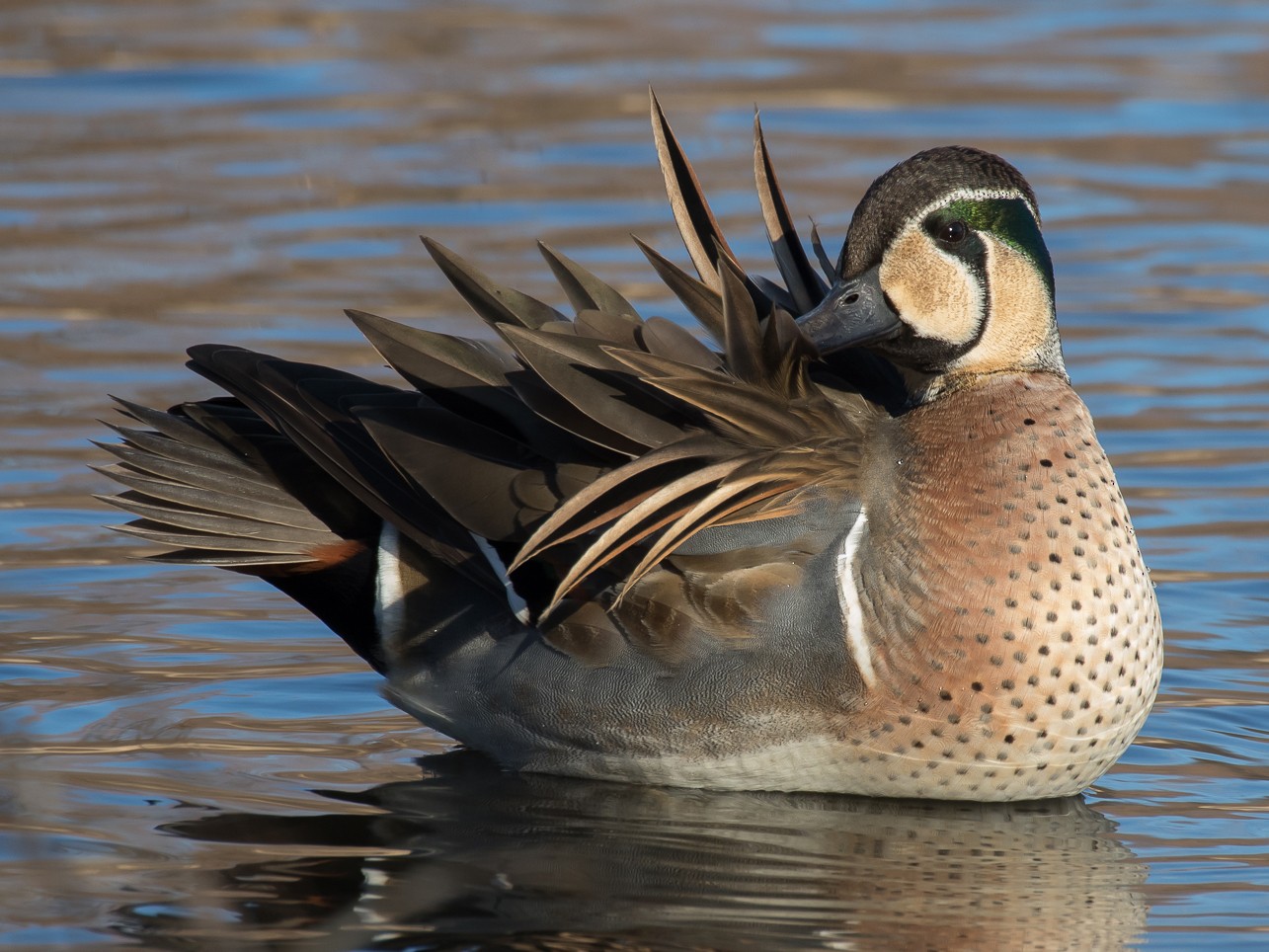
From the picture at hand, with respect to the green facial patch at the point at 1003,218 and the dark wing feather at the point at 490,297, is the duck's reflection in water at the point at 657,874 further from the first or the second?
the green facial patch at the point at 1003,218

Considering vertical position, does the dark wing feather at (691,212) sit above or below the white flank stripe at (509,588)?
above

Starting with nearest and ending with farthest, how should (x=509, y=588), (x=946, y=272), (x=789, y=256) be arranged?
1. (x=509, y=588)
2. (x=946, y=272)
3. (x=789, y=256)

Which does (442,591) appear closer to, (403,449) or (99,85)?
(403,449)

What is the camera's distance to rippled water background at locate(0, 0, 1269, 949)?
5.01 meters

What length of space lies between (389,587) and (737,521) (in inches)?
39.3

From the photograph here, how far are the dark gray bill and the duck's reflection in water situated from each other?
3.82ft

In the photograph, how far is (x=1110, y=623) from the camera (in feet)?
17.8

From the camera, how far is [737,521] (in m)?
5.32

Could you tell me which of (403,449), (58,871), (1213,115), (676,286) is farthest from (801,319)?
(1213,115)

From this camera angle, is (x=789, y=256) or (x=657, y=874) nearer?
(x=657, y=874)

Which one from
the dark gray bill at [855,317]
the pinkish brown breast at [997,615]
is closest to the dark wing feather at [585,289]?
the dark gray bill at [855,317]

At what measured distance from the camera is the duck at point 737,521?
17.5ft

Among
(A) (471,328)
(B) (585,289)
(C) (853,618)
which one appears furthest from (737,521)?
(A) (471,328)

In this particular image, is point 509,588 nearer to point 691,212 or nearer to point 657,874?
point 657,874
